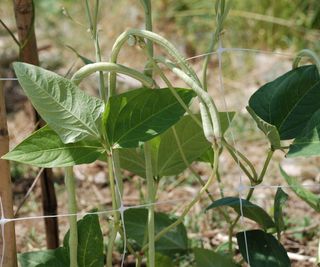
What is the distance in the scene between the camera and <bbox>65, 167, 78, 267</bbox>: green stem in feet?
3.06

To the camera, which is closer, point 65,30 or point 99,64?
point 99,64

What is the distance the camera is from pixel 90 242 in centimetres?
99

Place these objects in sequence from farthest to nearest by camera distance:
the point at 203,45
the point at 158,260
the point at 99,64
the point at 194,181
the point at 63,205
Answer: the point at 203,45, the point at 194,181, the point at 63,205, the point at 158,260, the point at 99,64

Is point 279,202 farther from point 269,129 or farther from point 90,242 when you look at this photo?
point 90,242

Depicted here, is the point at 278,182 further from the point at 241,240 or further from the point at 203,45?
the point at 203,45

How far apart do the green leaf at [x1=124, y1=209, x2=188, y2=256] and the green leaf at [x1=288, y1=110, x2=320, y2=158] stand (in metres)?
0.27

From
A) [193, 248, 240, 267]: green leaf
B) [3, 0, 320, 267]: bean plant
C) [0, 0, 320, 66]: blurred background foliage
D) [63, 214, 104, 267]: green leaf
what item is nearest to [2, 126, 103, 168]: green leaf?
[3, 0, 320, 267]: bean plant

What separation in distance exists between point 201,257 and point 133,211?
0.15 meters

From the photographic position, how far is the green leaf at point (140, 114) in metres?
0.90

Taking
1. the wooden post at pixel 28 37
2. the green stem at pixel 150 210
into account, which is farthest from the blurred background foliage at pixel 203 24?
the green stem at pixel 150 210

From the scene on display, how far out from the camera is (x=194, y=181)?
1.90 m

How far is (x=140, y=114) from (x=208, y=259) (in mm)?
279

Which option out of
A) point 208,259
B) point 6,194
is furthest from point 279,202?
point 6,194

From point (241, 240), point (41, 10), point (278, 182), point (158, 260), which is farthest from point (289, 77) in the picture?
point (41, 10)
